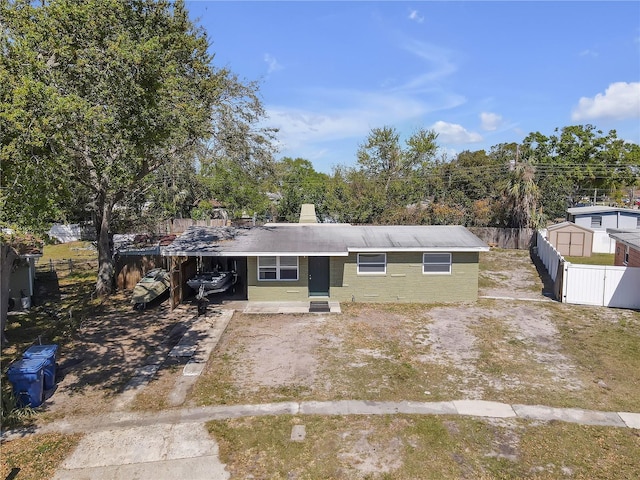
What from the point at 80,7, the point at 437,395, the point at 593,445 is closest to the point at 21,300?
the point at 80,7

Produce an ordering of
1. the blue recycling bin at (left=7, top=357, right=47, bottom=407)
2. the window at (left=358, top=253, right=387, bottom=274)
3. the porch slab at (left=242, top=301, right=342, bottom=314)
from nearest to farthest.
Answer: the blue recycling bin at (left=7, top=357, right=47, bottom=407) → the porch slab at (left=242, top=301, right=342, bottom=314) → the window at (left=358, top=253, right=387, bottom=274)

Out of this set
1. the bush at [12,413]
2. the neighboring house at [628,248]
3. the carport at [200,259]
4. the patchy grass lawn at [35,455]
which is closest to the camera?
the patchy grass lawn at [35,455]

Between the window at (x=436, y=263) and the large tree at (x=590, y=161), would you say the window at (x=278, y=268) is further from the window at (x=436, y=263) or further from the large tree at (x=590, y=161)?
the large tree at (x=590, y=161)

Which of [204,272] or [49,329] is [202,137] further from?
[49,329]

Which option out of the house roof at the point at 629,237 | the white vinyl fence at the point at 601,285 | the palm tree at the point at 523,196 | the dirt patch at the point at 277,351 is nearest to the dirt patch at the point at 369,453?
the dirt patch at the point at 277,351

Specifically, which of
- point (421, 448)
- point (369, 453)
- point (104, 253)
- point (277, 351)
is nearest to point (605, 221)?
point (277, 351)

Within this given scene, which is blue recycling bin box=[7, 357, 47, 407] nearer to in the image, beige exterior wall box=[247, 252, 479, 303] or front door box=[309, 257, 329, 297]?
beige exterior wall box=[247, 252, 479, 303]

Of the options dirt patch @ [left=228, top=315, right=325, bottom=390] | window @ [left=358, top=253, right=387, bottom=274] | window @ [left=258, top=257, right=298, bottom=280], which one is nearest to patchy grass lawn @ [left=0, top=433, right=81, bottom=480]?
dirt patch @ [left=228, top=315, right=325, bottom=390]
